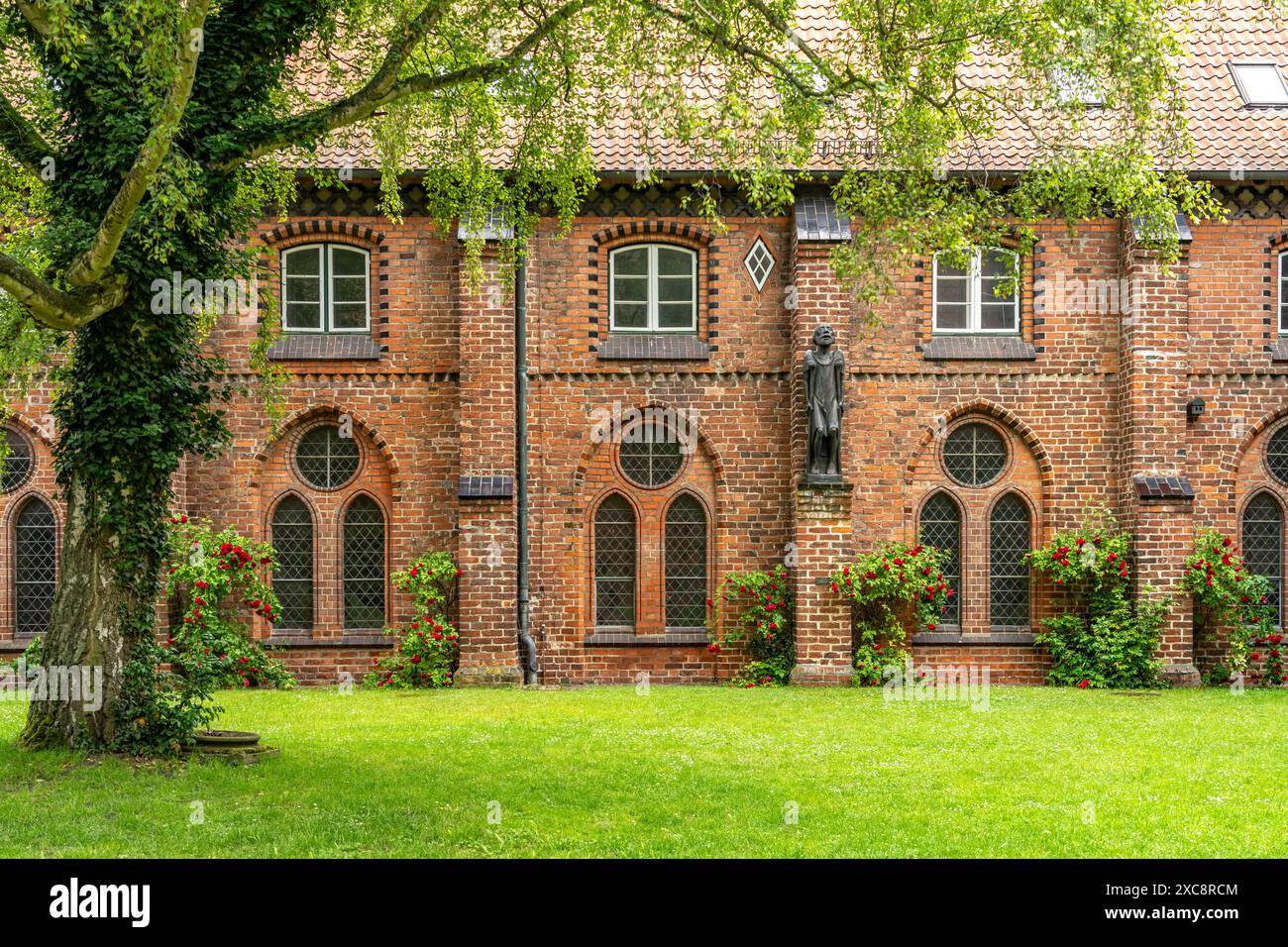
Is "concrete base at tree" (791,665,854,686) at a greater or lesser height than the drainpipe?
lesser

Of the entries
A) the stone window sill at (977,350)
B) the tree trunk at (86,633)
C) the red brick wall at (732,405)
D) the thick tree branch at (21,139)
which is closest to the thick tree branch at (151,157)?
the thick tree branch at (21,139)

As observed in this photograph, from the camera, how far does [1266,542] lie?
1614 centimetres

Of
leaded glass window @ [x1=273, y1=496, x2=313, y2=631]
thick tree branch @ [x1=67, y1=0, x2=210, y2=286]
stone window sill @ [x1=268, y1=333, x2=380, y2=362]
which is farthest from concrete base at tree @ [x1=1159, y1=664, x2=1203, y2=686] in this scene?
thick tree branch @ [x1=67, y1=0, x2=210, y2=286]

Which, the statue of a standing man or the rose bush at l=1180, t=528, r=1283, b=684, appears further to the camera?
the rose bush at l=1180, t=528, r=1283, b=684

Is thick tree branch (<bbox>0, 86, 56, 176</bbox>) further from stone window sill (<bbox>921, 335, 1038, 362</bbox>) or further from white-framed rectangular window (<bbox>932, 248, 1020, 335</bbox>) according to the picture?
white-framed rectangular window (<bbox>932, 248, 1020, 335</bbox>)

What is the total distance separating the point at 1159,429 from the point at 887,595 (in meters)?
4.38

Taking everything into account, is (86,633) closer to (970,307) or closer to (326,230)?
(326,230)

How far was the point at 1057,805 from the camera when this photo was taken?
301 inches

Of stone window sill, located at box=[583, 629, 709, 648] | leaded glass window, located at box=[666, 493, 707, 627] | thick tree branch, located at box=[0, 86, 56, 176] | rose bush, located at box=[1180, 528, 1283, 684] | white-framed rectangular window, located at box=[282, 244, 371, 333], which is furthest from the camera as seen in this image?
leaded glass window, located at box=[666, 493, 707, 627]

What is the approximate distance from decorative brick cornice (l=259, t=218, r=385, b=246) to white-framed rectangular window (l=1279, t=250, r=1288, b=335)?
41.4 ft

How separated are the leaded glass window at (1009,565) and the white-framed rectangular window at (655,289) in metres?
5.16

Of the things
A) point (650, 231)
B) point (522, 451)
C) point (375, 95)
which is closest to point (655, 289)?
point (650, 231)

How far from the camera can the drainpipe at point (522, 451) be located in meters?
15.4

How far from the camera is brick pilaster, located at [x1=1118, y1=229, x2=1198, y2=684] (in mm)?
15273
